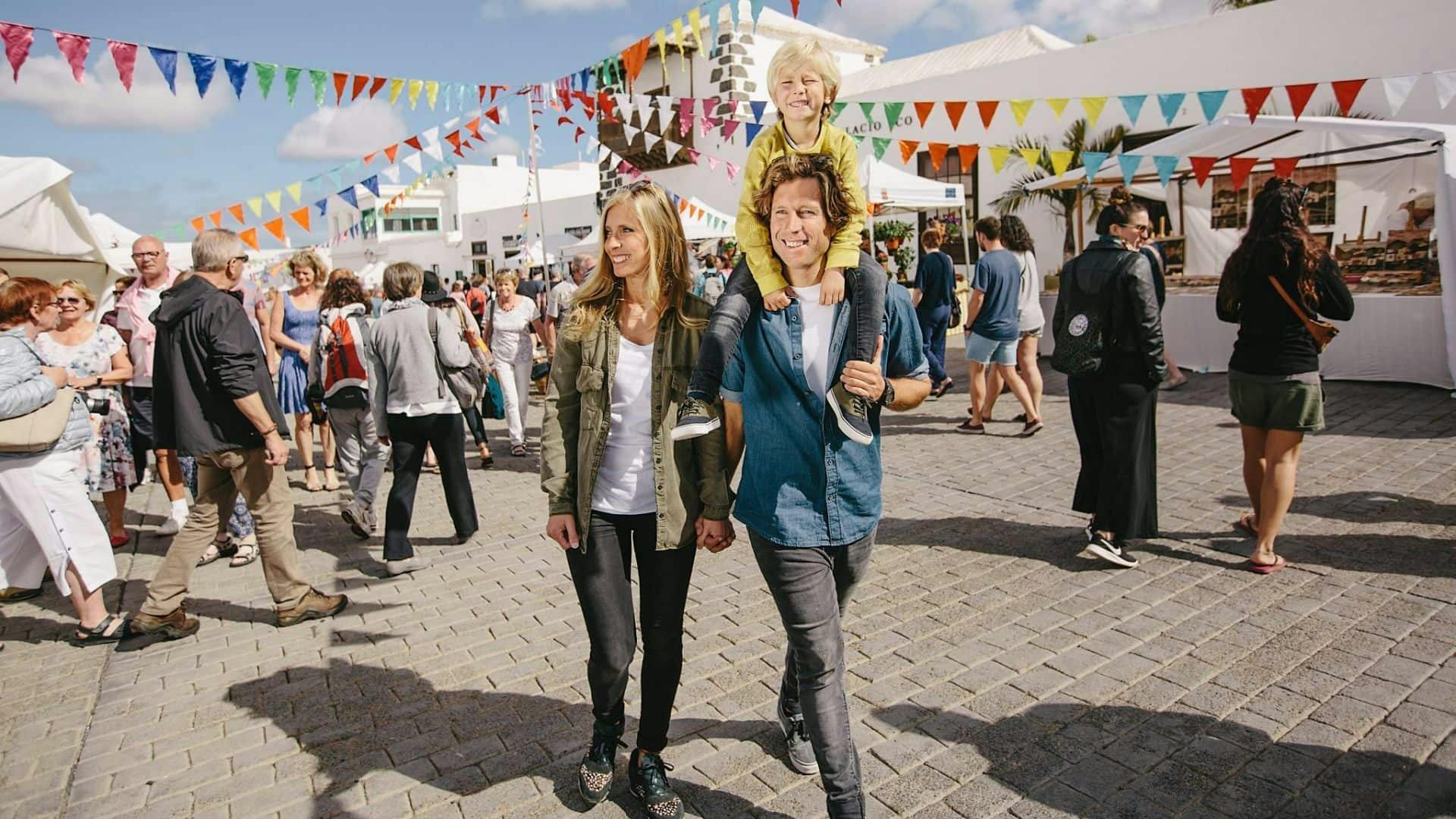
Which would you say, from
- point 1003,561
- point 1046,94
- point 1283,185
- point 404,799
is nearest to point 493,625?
point 404,799

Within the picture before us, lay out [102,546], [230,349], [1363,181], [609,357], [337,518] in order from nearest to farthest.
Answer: [609,357]
[230,349]
[102,546]
[337,518]
[1363,181]

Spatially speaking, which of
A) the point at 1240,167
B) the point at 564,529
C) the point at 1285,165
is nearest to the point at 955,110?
the point at 1240,167

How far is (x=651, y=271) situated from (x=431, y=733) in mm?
2007

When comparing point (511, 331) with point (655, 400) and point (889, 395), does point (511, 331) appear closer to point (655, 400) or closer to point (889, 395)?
point (655, 400)

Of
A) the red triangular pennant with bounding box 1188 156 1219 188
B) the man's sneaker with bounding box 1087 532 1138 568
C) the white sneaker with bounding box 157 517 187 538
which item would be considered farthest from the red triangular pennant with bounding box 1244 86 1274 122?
the white sneaker with bounding box 157 517 187 538

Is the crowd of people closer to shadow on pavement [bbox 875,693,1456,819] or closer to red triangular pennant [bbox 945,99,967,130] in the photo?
shadow on pavement [bbox 875,693,1456,819]

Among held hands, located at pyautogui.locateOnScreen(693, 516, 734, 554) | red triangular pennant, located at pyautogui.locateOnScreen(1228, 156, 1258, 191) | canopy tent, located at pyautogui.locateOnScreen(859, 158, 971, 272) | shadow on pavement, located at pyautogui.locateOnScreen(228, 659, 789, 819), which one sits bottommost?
shadow on pavement, located at pyautogui.locateOnScreen(228, 659, 789, 819)

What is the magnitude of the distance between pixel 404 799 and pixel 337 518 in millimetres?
4364

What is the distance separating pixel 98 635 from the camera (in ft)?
14.4

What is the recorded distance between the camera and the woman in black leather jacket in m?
4.34

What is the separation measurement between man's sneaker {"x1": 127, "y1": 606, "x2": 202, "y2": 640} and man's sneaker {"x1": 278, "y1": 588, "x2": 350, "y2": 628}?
1.51 ft

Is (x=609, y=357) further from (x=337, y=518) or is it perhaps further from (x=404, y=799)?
(x=337, y=518)

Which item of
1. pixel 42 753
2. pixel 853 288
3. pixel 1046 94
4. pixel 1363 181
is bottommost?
pixel 42 753

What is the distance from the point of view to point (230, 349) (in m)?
4.08
